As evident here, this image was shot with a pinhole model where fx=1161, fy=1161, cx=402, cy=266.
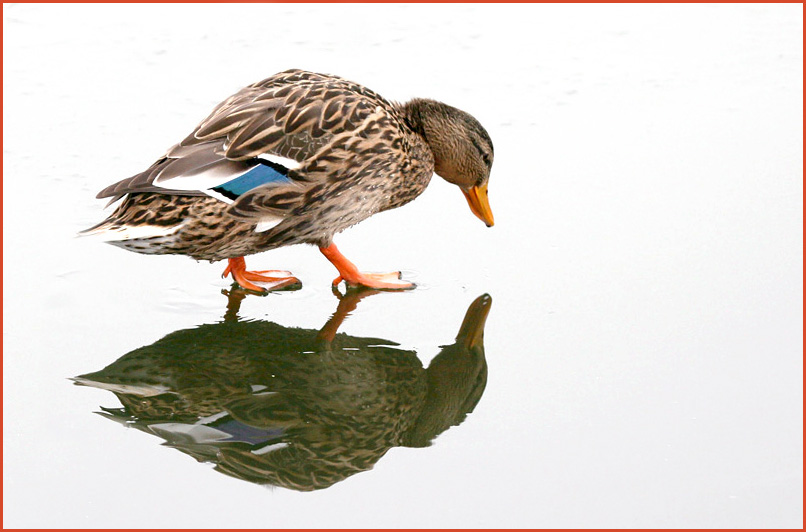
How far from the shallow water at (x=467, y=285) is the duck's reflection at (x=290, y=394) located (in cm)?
1

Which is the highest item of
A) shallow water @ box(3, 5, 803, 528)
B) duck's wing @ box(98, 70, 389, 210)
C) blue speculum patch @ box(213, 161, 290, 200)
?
duck's wing @ box(98, 70, 389, 210)

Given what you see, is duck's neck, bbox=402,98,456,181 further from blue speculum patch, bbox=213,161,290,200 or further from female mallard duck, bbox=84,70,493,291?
blue speculum patch, bbox=213,161,290,200

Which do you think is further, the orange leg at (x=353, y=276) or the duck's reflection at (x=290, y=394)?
the orange leg at (x=353, y=276)

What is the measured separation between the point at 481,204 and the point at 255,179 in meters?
1.27

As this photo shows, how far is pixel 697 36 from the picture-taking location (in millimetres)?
7559

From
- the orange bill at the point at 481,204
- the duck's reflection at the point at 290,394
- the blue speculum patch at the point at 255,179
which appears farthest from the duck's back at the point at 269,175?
the orange bill at the point at 481,204

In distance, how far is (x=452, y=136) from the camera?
5328 millimetres

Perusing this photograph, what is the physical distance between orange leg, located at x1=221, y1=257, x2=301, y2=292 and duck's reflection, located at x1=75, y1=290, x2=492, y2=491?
0.27 m

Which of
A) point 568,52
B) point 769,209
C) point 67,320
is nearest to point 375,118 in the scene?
point 67,320

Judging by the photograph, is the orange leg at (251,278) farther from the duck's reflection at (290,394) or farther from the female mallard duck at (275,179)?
the duck's reflection at (290,394)

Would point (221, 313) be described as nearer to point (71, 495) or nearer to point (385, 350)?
point (385, 350)

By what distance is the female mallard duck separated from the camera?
462 centimetres

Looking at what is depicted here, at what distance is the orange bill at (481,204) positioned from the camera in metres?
5.46

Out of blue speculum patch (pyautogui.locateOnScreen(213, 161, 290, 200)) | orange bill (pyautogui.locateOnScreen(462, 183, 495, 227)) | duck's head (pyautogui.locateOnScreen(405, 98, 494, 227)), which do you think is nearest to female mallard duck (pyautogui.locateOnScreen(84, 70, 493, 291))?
blue speculum patch (pyautogui.locateOnScreen(213, 161, 290, 200))
